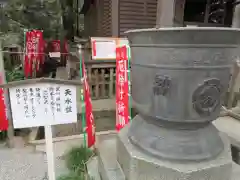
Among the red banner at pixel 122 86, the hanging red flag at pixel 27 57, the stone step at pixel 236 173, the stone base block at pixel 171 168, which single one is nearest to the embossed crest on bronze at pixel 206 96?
the stone base block at pixel 171 168

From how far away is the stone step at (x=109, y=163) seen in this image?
233 cm

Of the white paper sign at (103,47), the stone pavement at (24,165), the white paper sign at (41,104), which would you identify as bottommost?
the stone pavement at (24,165)

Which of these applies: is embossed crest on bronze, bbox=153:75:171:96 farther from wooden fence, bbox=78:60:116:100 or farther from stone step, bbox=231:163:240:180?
wooden fence, bbox=78:60:116:100

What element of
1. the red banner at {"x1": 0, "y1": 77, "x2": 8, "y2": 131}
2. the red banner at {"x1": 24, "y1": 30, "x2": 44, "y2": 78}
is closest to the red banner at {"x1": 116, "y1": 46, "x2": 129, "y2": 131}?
the red banner at {"x1": 0, "y1": 77, "x2": 8, "y2": 131}

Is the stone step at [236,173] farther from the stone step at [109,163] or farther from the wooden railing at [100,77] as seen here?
the wooden railing at [100,77]

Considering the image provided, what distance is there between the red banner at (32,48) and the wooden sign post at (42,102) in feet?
20.0

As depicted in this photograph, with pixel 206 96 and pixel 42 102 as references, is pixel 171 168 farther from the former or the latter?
pixel 42 102

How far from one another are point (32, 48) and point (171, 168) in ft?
24.2

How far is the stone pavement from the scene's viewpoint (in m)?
3.04

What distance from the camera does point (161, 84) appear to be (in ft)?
5.97

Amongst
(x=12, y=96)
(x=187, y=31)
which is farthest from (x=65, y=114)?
(x=187, y=31)

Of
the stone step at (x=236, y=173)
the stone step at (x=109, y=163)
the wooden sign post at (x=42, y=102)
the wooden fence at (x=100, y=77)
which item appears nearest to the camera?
the wooden sign post at (x=42, y=102)

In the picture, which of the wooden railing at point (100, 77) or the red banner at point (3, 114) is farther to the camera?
the wooden railing at point (100, 77)

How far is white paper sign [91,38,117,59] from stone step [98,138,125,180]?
2.35 m
